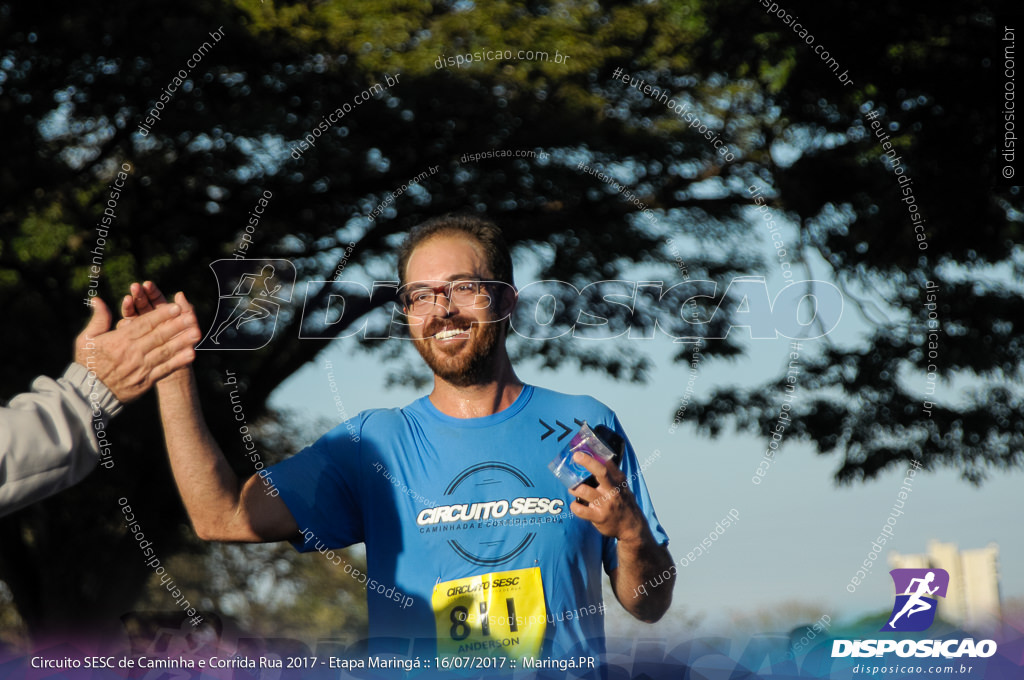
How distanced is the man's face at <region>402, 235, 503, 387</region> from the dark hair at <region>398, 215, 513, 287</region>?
0.16ft

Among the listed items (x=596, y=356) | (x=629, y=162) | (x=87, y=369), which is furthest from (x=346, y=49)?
(x=87, y=369)

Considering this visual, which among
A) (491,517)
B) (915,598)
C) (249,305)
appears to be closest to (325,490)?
(491,517)

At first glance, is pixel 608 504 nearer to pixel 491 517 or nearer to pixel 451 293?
pixel 491 517

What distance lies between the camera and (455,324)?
2723 millimetres

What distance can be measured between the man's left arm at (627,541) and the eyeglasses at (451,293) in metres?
0.61

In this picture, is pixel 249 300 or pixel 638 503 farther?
pixel 249 300

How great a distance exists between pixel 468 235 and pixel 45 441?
53.7 inches

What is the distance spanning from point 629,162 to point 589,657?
4990 millimetres

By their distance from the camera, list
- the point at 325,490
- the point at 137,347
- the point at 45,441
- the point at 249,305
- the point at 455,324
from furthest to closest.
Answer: the point at 249,305, the point at 455,324, the point at 325,490, the point at 137,347, the point at 45,441

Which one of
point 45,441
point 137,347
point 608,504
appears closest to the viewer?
point 45,441

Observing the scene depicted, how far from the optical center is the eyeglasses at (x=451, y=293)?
2.77m

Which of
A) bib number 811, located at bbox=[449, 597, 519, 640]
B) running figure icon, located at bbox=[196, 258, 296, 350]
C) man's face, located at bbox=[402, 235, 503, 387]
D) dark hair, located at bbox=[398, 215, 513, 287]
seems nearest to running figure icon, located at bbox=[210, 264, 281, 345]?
running figure icon, located at bbox=[196, 258, 296, 350]

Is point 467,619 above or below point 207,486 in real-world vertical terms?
below

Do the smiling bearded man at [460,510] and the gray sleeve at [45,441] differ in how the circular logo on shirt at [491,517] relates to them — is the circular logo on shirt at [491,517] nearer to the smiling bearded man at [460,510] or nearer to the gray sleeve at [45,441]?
the smiling bearded man at [460,510]
